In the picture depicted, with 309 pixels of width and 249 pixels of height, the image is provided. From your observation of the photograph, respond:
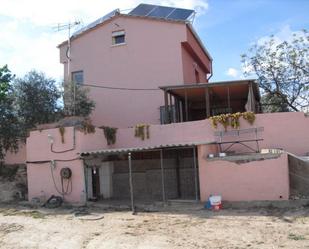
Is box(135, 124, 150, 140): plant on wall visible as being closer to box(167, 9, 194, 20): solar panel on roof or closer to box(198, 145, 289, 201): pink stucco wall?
box(198, 145, 289, 201): pink stucco wall

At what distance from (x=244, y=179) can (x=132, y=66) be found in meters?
10.7

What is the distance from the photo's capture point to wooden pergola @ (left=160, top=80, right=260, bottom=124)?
1949cm

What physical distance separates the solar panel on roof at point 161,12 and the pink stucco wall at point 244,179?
9.87 metres

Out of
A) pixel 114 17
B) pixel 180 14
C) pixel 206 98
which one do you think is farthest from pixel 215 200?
pixel 114 17

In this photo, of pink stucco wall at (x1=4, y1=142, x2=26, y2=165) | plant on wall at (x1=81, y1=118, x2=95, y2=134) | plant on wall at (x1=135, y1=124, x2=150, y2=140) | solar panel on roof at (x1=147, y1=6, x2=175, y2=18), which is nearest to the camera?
plant on wall at (x1=81, y1=118, x2=95, y2=134)

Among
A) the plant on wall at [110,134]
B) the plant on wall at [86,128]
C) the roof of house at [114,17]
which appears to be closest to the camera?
the plant on wall at [86,128]

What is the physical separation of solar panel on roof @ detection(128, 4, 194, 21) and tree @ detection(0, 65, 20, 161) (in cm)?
805

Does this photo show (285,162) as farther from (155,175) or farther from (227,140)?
(155,175)

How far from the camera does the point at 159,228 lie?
12.1m

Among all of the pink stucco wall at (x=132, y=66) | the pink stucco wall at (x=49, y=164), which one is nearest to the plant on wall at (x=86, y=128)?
the pink stucco wall at (x=49, y=164)

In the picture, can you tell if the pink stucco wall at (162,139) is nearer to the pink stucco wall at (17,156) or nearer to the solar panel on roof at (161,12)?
the pink stucco wall at (17,156)

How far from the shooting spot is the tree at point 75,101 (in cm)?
2170

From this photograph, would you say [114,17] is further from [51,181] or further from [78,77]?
[51,181]

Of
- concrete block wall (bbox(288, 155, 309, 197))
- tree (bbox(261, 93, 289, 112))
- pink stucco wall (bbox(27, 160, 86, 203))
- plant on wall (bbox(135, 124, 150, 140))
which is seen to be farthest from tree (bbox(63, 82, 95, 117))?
tree (bbox(261, 93, 289, 112))
